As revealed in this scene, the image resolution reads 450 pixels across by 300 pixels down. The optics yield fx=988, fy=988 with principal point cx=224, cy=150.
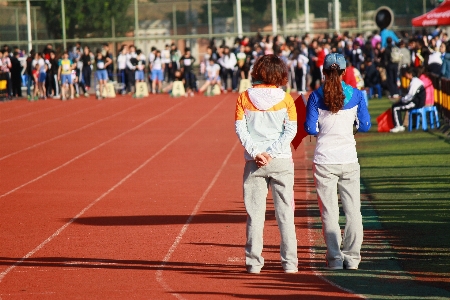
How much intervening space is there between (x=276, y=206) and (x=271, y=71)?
3.75 feet

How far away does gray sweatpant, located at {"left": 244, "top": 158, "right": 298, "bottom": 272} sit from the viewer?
8.30 m

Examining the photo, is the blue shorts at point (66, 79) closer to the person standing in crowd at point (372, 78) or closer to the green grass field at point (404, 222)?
the person standing in crowd at point (372, 78)

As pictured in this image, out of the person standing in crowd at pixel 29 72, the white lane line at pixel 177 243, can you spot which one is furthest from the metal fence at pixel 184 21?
the white lane line at pixel 177 243

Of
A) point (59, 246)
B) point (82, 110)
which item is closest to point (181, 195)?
point (59, 246)

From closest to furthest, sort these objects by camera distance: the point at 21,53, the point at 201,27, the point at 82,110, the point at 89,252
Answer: the point at 89,252
the point at 82,110
the point at 21,53
the point at 201,27

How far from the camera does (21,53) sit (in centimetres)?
4728

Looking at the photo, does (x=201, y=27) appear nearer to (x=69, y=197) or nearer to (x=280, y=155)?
(x=69, y=197)

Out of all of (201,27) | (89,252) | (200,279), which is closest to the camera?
(200,279)

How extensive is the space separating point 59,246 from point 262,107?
314 centimetres

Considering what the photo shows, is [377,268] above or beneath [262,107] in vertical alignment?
beneath

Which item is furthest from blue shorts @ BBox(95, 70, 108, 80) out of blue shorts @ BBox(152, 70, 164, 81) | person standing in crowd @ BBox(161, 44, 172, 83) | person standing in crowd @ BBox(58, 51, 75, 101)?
person standing in crowd @ BBox(161, 44, 172, 83)

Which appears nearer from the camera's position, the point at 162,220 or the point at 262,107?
the point at 262,107

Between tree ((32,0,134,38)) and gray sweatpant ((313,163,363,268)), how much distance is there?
144ft

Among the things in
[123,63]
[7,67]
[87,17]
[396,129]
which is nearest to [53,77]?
[7,67]
